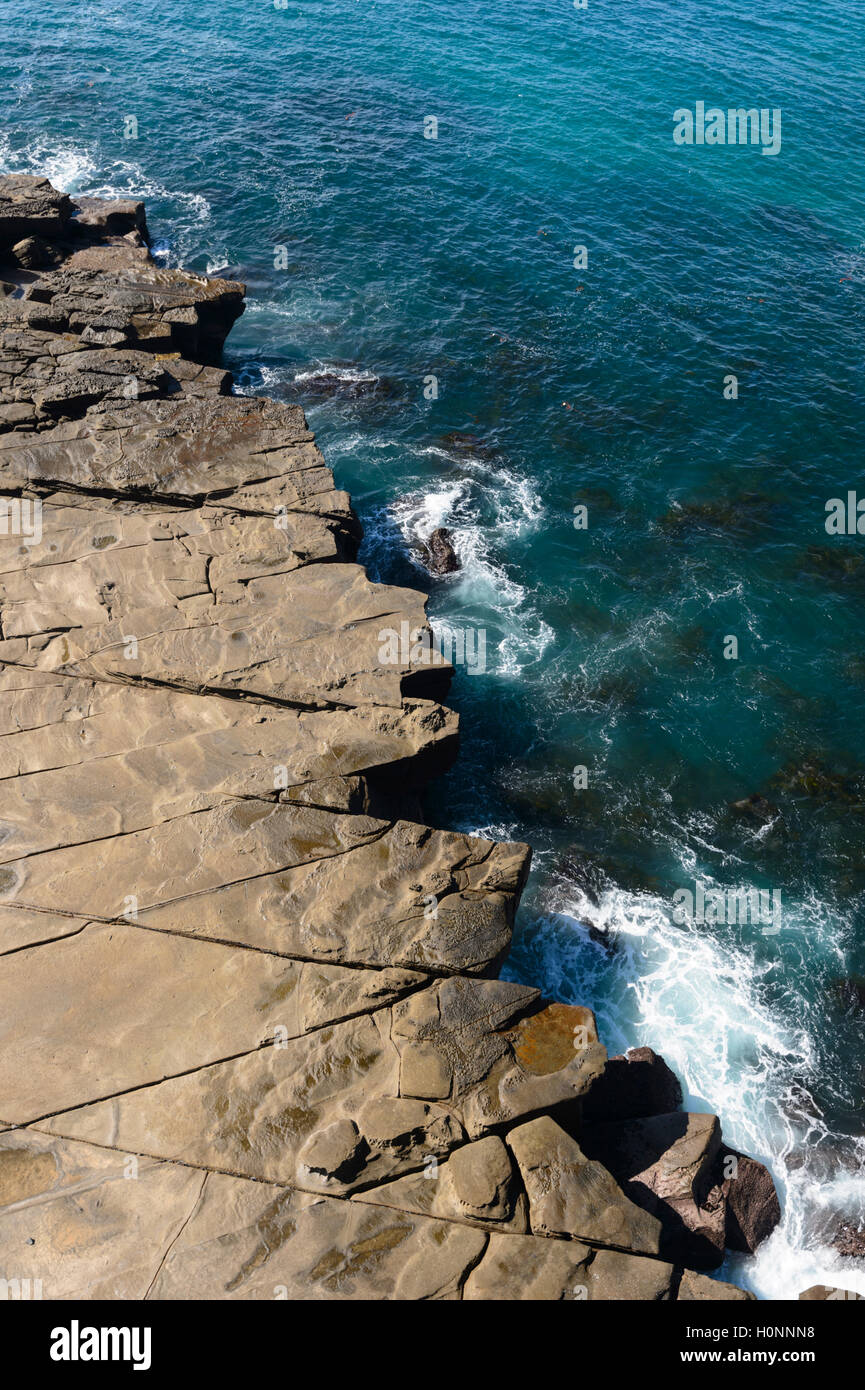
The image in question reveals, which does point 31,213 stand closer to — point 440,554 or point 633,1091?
point 440,554

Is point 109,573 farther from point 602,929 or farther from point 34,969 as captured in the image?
point 602,929

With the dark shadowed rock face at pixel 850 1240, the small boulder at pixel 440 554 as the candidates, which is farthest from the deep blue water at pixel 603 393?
the small boulder at pixel 440 554

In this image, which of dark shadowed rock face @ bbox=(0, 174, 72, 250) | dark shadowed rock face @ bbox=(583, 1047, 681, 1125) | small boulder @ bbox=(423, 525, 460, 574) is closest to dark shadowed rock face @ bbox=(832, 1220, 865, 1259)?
dark shadowed rock face @ bbox=(583, 1047, 681, 1125)

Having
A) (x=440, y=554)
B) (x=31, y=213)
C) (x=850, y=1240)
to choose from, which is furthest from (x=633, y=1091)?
(x=31, y=213)

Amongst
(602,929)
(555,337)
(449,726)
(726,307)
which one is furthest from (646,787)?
(726,307)

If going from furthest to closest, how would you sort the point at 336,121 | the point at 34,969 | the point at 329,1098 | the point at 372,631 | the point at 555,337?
the point at 336,121 < the point at 555,337 < the point at 372,631 < the point at 34,969 < the point at 329,1098

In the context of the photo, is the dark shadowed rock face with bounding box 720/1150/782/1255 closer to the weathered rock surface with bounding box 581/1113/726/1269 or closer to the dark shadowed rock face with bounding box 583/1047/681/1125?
the weathered rock surface with bounding box 581/1113/726/1269
